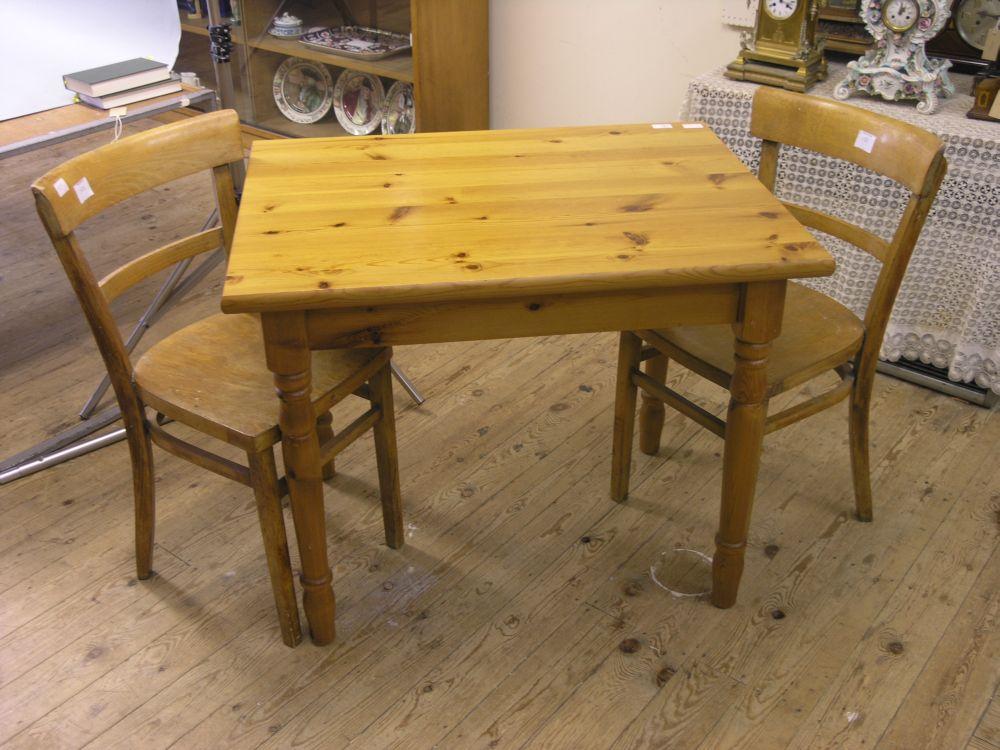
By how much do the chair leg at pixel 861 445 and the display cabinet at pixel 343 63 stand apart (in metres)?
1.87

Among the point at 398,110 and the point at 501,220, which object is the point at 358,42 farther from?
the point at 501,220

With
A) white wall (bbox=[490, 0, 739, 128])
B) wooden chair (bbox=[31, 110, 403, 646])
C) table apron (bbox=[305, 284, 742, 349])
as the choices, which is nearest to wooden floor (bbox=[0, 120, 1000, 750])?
wooden chair (bbox=[31, 110, 403, 646])

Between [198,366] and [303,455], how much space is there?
33 centimetres

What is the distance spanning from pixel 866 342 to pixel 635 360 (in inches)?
17.4

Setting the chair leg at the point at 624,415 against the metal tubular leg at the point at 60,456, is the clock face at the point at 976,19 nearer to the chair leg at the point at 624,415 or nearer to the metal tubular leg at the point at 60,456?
the chair leg at the point at 624,415

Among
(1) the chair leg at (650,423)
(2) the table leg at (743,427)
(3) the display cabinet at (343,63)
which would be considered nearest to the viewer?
(2) the table leg at (743,427)

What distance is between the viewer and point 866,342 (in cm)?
192

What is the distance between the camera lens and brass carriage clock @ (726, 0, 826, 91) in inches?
101

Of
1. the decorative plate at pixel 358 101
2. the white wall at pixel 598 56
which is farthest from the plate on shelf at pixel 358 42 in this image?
the white wall at pixel 598 56

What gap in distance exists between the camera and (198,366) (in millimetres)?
1809

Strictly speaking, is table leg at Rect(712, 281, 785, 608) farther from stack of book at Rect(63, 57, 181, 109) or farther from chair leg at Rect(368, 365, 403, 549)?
stack of book at Rect(63, 57, 181, 109)

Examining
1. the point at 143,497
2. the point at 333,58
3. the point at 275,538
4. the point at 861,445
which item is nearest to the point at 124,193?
the point at 143,497

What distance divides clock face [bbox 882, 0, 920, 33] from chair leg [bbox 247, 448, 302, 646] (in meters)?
1.85

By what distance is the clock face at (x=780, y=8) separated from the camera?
2.55 meters
